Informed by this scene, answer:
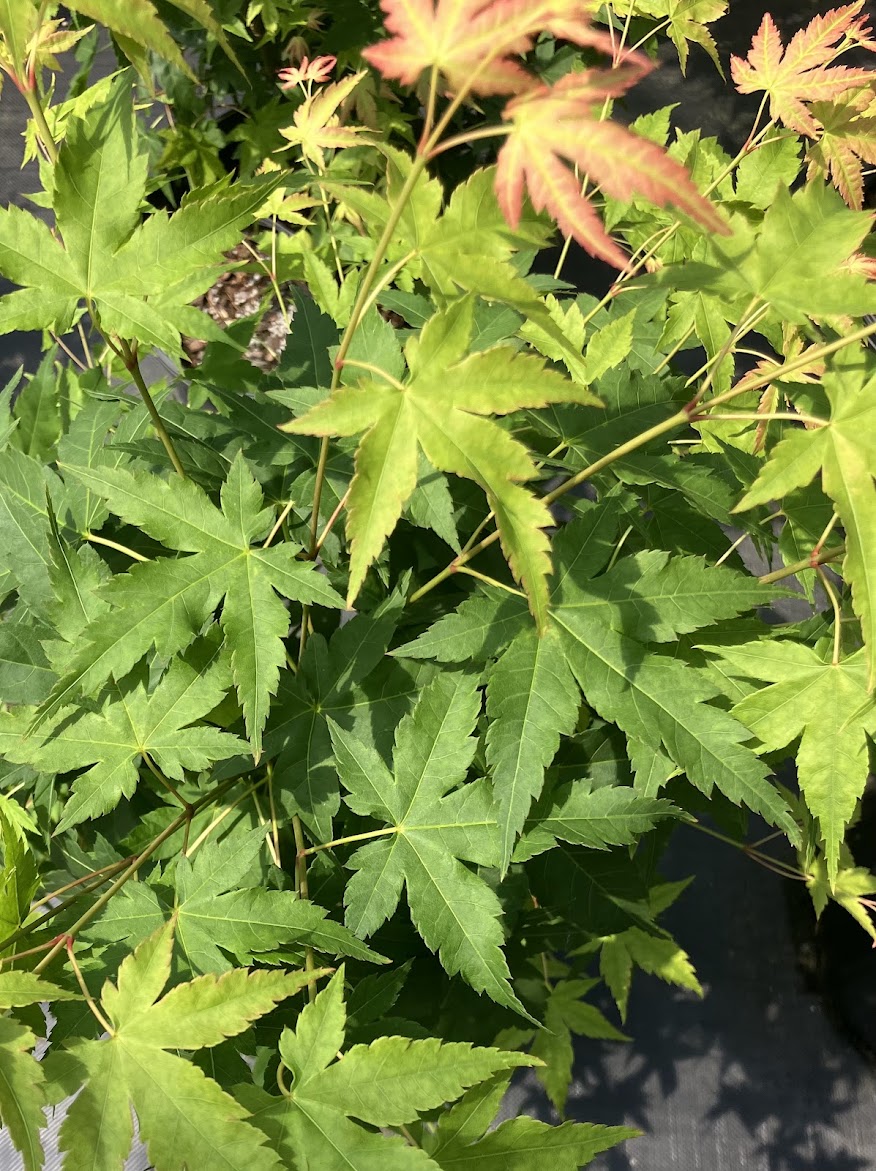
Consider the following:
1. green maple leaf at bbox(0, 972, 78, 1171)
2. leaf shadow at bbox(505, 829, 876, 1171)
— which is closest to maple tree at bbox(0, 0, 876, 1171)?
green maple leaf at bbox(0, 972, 78, 1171)

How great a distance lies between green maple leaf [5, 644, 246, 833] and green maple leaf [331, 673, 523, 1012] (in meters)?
0.10

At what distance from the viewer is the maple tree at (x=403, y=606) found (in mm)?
498

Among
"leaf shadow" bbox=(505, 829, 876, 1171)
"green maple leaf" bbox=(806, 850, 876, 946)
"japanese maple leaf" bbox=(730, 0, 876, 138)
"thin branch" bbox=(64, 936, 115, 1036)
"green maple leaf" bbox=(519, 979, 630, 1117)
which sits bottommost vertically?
"leaf shadow" bbox=(505, 829, 876, 1171)

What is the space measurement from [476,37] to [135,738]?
1.79 feet

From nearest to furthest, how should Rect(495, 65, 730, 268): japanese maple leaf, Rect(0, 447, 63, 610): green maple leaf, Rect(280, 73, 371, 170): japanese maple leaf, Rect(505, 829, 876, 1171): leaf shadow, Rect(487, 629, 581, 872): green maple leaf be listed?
1. Rect(495, 65, 730, 268): japanese maple leaf
2. Rect(487, 629, 581, 872): green maple leaf
3. Rect(0, 447, 63, 610): green maple leaf
4. Rect(280, 73, 371, 170): japanese maple leaf
5. Rect(505, 829, 876, 1171): leaf shadow

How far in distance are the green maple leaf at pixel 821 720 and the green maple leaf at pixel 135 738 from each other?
0.40 meters

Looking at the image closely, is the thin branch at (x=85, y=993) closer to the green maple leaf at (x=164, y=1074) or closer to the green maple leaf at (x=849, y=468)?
the green maple leaf at (x=164, y=1074)

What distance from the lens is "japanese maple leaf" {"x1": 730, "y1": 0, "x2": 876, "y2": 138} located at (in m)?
0.77

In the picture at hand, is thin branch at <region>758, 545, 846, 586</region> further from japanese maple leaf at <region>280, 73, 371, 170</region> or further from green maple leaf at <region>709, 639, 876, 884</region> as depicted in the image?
japanese maple leaf at <region>280, 73, 371, 170</region>

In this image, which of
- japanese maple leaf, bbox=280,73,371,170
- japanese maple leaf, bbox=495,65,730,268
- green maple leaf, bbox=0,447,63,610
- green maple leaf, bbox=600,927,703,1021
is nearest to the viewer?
japanese maple leaf, bbox=495,65,730,268

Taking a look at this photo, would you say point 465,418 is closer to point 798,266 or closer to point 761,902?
point 798,266

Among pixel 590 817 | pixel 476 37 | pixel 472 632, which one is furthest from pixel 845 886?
pixel 476 37

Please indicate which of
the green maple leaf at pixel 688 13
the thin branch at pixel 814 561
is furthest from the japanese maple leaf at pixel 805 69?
the thin branch at pixel 814 561

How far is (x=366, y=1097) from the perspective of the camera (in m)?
0.55
